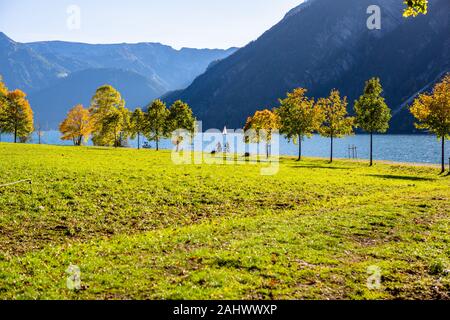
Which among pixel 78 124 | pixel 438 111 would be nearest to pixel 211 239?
pixel 438 111

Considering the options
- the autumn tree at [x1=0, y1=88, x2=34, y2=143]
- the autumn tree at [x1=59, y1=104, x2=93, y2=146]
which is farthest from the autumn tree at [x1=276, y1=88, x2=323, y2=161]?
the autumn tree at [x1=0, y1=88, x2=34, y2=143]

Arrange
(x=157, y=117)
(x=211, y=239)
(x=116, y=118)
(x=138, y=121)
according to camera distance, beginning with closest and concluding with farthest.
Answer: (x=211, y=239) < (x=116, y=118) < (x=157, y=117) < (x=138, y=121)

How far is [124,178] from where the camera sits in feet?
118

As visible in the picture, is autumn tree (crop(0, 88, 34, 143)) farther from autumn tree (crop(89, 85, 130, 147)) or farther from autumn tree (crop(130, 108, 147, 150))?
autumn tree (crop(130, 108, 147, 150))

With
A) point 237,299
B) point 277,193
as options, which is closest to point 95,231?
point 237,299

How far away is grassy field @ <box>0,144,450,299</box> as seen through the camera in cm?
1349

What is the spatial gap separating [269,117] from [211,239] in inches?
3394

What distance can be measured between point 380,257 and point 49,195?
73.1ft

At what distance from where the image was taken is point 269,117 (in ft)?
339

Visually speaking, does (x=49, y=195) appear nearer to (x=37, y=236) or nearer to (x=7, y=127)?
(x=37, y=236)

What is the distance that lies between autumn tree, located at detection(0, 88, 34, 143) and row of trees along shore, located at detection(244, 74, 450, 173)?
212 ft

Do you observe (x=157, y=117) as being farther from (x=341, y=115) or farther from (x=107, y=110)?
(x=341, y=115)

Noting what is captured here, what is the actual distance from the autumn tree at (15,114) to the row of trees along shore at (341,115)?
64.6 m

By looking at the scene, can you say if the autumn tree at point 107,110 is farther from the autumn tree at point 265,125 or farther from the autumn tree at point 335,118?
the autumn tree at point 335,118
